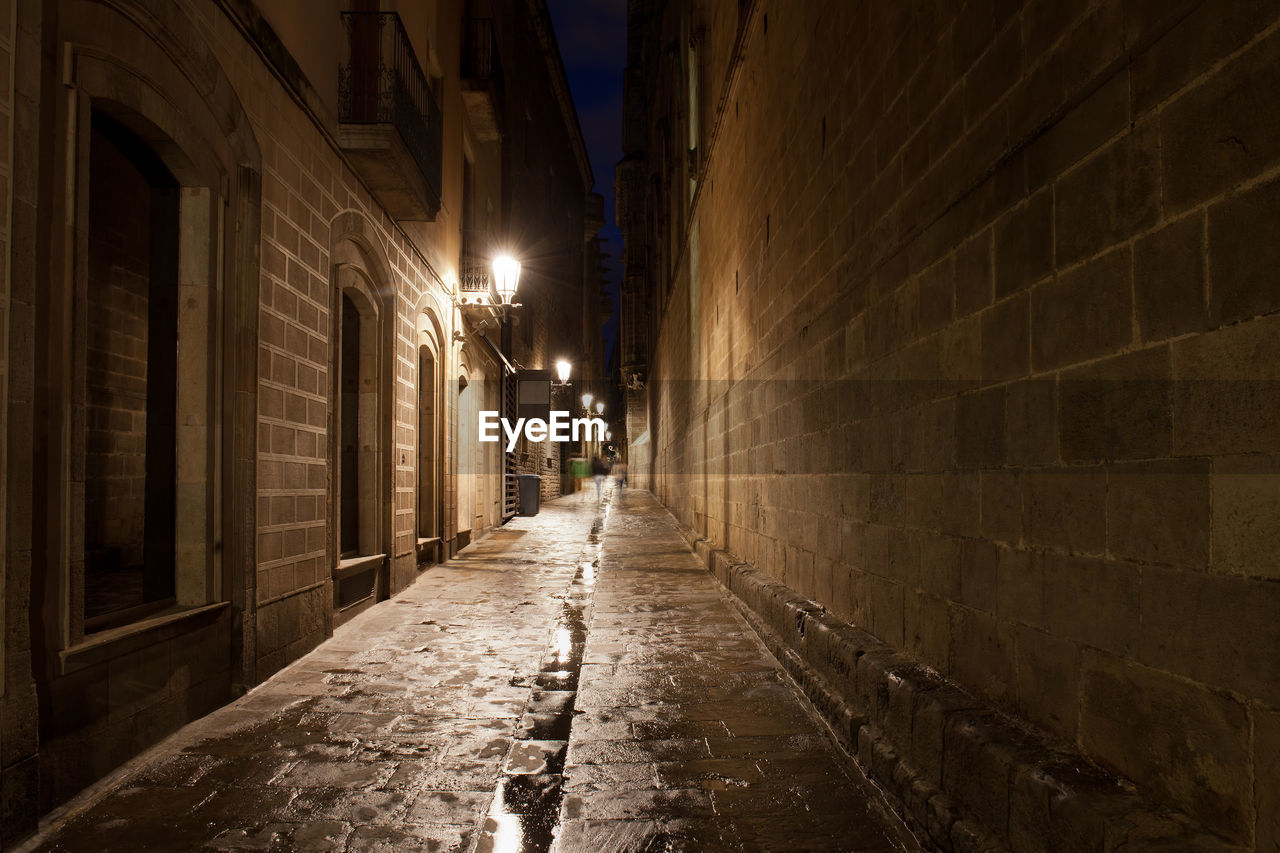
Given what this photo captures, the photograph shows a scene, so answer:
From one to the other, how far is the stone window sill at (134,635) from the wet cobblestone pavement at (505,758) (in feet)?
1.74

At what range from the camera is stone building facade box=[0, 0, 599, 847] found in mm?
3117

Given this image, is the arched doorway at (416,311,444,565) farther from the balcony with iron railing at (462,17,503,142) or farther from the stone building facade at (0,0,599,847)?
the balcony with iron railing at (462,17,503,142)

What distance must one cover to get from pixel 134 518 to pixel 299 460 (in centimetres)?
430

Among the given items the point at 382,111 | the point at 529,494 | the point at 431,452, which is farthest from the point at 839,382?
the point at 529,494

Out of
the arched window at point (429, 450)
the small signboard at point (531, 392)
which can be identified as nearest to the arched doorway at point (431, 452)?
the arched window at point (429, 450)

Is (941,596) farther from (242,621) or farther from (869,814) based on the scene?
(242,621)

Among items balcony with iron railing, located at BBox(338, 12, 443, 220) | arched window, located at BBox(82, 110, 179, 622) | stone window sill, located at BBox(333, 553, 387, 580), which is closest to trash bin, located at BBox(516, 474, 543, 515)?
→ arched window, located at BBox(82, 110, 179, 622)

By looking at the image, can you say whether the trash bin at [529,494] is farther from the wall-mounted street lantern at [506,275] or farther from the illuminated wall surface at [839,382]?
the illuminated wall surface at [839,382]

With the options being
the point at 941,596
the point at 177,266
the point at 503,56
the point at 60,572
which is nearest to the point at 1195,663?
the point at 941,596

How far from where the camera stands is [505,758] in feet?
12.0

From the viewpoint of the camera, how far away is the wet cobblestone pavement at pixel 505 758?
2926mm

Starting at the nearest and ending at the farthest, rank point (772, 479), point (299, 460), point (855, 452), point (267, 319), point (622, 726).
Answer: point (622, 726) → point (855, 452) → point (267, 319) → point (299, 460) → point (772, 479)

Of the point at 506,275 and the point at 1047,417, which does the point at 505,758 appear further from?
the point at 506,275

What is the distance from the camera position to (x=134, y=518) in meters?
8.69
